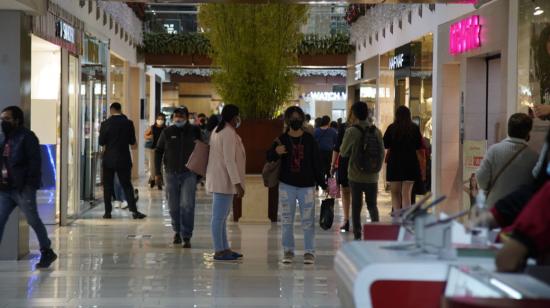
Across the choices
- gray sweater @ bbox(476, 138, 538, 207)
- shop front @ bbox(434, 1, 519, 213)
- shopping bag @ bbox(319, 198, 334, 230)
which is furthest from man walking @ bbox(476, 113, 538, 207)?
shopping bag @ bbox(319, 198, 334, 230)

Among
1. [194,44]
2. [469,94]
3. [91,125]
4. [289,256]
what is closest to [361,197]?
[289,256]

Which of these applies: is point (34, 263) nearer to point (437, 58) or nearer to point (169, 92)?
point (437, 58)

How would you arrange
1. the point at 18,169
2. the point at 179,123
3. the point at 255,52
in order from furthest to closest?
the point at 255,52 → the point at 179,123 → the point at 18,169

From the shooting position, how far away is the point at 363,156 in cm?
1127

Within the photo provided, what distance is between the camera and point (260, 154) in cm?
1453

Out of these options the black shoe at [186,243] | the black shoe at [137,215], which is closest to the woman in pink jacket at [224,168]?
the black shoe at [186,243]

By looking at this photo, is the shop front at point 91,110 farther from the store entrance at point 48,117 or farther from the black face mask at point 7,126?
the black face mask at point 7,126

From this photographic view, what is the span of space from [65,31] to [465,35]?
557 cm

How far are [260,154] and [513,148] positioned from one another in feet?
24.5

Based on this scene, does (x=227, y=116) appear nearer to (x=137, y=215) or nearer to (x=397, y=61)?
(x=137, y=215)

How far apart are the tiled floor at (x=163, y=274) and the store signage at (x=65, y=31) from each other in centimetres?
264

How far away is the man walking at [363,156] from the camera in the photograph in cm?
1127

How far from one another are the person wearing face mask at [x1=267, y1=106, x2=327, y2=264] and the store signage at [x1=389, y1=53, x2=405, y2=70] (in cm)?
931

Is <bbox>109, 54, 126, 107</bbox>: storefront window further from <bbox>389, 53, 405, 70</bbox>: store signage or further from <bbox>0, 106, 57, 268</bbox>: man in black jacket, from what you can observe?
<bbox>0, 106, 57, 268</bbox>: man in black jacket
